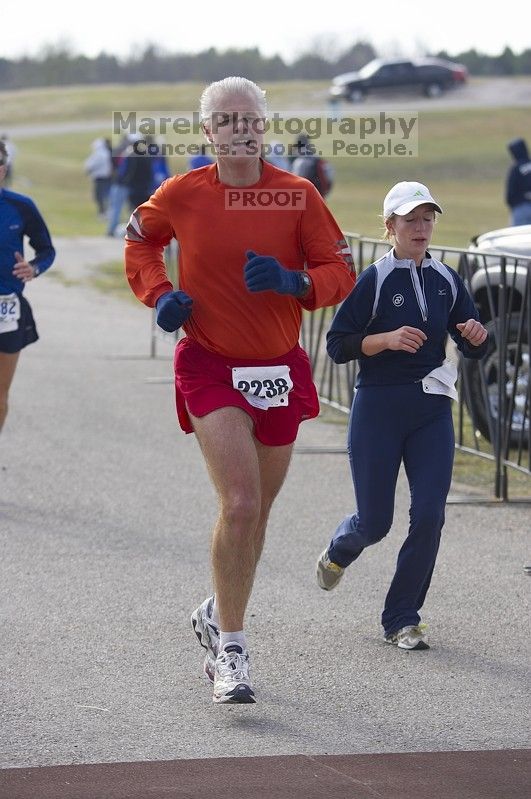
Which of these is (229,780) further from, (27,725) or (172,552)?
(172,552)

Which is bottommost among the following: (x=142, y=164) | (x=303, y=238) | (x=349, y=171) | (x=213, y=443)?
(x=349, y=171)

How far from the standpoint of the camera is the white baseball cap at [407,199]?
18.4ft

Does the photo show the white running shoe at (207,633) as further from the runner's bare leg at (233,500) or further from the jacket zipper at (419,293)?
the jacket zipper at (419,293)

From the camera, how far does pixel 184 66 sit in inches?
5187

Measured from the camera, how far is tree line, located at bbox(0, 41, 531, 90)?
403 feet

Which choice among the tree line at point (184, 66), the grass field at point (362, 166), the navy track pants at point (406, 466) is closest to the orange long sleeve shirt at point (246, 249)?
the navy track pants at point (406, 466)

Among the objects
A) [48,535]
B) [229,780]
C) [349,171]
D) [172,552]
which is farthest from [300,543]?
[349,171]

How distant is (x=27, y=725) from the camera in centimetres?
480

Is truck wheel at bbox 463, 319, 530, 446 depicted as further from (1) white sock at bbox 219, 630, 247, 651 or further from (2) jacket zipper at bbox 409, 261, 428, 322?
(1) white sock at bbox 219, 630, 247, 651

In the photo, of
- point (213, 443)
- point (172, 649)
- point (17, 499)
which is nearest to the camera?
point (213, 443)

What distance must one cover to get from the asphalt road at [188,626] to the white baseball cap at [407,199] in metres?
1.71

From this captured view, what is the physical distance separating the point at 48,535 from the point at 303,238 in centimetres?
302

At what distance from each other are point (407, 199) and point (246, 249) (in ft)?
2.70

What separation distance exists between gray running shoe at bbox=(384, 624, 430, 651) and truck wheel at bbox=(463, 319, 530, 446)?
2.83 meters
